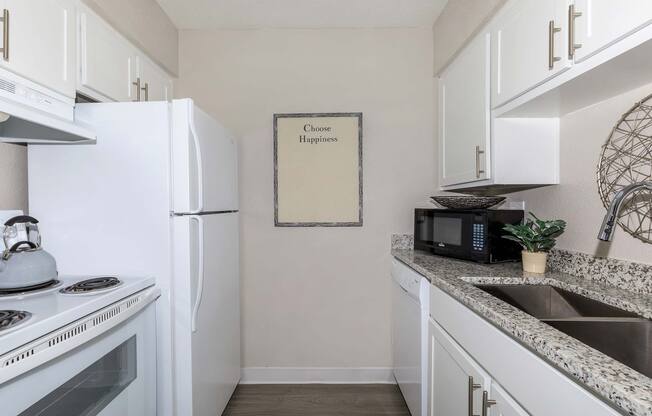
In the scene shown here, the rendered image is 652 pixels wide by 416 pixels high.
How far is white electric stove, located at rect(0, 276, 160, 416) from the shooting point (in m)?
0.96

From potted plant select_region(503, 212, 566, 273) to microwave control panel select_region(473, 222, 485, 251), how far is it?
18cm

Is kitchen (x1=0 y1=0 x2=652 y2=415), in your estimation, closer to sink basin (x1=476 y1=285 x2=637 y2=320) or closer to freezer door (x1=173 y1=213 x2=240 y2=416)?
freezer door (x1=173 y1=213 x2=240 y2=416)

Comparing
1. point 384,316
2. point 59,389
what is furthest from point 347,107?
point 59,389

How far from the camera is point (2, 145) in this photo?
62.1 inches

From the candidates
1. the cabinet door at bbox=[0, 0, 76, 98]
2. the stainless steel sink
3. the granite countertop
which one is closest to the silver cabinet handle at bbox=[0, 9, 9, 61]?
the cabinet door at bbox=[0, 0, 76, 98]

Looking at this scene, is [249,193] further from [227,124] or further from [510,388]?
[510,388]

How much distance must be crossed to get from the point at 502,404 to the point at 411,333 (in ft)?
3.31

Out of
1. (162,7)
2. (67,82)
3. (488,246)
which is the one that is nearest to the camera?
(67,82)

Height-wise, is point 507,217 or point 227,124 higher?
point 227,124

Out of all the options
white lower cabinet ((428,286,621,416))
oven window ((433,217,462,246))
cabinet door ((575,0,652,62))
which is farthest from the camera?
oven window ((433,217,462,246))

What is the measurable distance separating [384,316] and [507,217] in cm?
117

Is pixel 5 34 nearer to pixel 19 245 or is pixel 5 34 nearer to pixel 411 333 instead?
pixel 19 245

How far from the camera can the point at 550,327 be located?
98cm

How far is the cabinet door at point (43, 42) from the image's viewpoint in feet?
3.98
